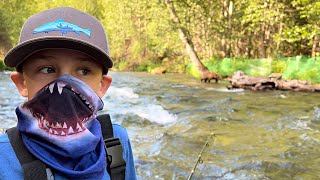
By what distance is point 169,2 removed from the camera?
83.7ft

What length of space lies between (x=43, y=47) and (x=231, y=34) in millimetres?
29387

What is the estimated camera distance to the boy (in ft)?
4.96

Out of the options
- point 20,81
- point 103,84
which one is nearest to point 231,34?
point 103,84

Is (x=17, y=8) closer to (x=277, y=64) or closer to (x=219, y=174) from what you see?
(x=277, y=64)

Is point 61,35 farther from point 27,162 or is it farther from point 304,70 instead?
point 304,70

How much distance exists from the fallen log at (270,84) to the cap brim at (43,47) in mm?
15294

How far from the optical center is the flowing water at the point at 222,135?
5426mm

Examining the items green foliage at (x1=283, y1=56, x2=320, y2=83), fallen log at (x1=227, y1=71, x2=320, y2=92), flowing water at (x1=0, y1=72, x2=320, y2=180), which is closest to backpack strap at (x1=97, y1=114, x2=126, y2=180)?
flowing water at (x1=0, y1=72, x2=320, y2=180)

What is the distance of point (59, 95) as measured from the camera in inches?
60.8

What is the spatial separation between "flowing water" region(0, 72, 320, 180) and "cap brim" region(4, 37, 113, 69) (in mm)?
3618

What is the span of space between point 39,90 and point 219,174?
3959 mm

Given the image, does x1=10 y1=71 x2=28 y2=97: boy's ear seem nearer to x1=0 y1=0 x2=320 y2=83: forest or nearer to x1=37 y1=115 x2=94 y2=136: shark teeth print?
x1=37 y1=115 x2=94 y2=136: shark teeth print

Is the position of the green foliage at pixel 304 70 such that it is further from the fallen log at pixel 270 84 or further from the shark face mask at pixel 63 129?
the shark face mask at pixel 63 129

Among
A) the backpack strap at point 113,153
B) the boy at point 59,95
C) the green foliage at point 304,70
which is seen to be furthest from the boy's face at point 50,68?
the green foliage at point 304,70
